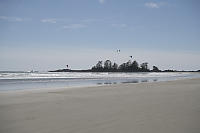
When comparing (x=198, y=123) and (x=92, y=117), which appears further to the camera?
(x=92, y=117)

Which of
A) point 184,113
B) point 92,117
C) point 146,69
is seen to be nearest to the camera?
point 92,117

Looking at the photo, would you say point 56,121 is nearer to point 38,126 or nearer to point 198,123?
point 38,126

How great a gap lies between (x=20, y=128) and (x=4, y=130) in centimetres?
31

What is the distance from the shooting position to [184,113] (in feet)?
21.2

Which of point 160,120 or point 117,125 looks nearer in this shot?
point 117,125

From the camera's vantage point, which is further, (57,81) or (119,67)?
(119,67)

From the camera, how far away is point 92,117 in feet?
19.6

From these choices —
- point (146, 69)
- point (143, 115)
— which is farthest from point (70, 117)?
point (146, 69)

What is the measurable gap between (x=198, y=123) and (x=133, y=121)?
1459mm

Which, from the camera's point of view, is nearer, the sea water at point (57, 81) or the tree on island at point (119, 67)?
the sea water at point (57, 81)

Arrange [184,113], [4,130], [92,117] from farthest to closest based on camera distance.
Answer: [184,113] < [92,117] < [4,130]

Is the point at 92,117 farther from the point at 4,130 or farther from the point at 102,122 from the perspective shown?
the point at 4,130

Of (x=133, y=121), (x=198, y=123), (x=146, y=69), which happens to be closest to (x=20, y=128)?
(x=133, y=121)

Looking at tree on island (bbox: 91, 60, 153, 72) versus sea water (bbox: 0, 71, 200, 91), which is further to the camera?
tree on island (bbox: 91, 60, 153, 72)
